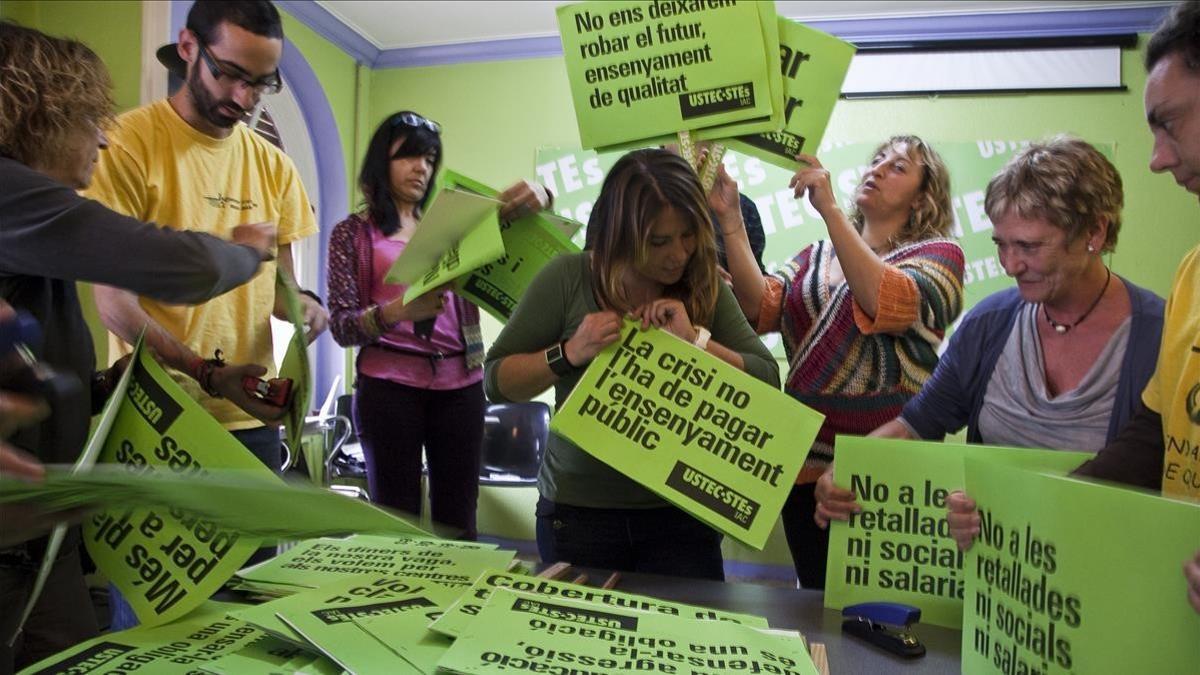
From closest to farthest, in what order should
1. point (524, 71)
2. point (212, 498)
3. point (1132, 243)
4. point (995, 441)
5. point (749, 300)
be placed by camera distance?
1. point (212, 498)
2. point (995, 441)
3. point (749, 300)
4. point (1132, 243)
5. point (524, 71)

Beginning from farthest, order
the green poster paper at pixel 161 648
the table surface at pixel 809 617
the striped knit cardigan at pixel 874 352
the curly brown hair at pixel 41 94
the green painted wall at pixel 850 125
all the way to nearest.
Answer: the green painted wall at pixel 850 125 → the striped knit cardigan at pixel 874 352 → the curly brown hair at pixel 41 94 → the table surface at pixel 809 617 → the green poster paper at pixel 161 648

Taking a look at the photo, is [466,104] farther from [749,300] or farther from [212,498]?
[212,498]

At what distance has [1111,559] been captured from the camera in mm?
676

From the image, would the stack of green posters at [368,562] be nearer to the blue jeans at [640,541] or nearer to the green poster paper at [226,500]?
the blue jeans at [640,541]

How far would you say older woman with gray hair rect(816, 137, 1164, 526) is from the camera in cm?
116

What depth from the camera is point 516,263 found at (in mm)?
1604

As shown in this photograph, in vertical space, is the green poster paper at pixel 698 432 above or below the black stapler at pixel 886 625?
above

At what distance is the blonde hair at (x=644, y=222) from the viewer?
1.32m

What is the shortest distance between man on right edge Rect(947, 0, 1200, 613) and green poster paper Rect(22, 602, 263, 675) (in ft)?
2.63

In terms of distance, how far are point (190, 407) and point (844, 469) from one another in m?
0.85

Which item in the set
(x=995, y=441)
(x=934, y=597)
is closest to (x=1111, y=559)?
(x=934, y=597)

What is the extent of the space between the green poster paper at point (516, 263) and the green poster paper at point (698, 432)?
1.46 ft

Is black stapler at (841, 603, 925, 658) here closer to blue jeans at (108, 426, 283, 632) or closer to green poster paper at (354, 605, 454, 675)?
green poster paper at (354, 605, 454, 675)

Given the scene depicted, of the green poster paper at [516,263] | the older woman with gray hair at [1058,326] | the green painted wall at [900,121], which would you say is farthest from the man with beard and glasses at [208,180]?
the green painted wall at [900,121]
